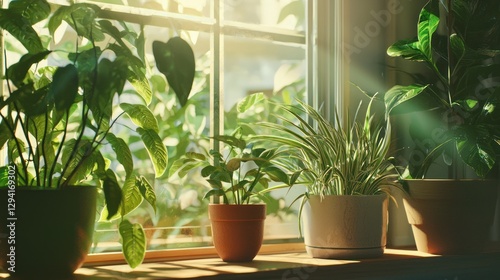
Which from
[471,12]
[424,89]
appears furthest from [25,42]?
[471,12]

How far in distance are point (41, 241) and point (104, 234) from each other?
0.40 meters

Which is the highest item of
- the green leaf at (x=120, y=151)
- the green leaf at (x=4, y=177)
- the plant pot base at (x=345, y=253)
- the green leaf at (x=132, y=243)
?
the green leaf at (x=120, y=151)

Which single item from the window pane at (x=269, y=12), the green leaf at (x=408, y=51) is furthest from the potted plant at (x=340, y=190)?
the window pane at (x=269, y=12)

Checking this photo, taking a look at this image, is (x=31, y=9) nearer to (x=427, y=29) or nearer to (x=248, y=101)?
(x=248, y=101)

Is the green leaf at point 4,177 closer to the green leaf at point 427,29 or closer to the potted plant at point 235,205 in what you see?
the potted plant at point 235,205

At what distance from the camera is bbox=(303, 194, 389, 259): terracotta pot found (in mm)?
1782

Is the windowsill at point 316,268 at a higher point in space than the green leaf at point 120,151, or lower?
lower

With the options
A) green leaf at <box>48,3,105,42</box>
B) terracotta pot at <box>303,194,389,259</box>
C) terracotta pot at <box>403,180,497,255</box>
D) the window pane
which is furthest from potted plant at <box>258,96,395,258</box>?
green leaf at <box>48,3,105,42</box>

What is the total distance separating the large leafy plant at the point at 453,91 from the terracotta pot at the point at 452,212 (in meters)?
0.09

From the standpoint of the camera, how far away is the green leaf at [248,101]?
187cm

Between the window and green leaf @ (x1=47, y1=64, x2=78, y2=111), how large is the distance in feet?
1.42

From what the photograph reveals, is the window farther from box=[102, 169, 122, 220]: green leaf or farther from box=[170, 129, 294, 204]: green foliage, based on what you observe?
box=[102, 169, 122, 220]: green leaf

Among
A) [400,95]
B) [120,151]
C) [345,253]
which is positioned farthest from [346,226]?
[120,151]

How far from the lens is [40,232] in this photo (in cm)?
136
